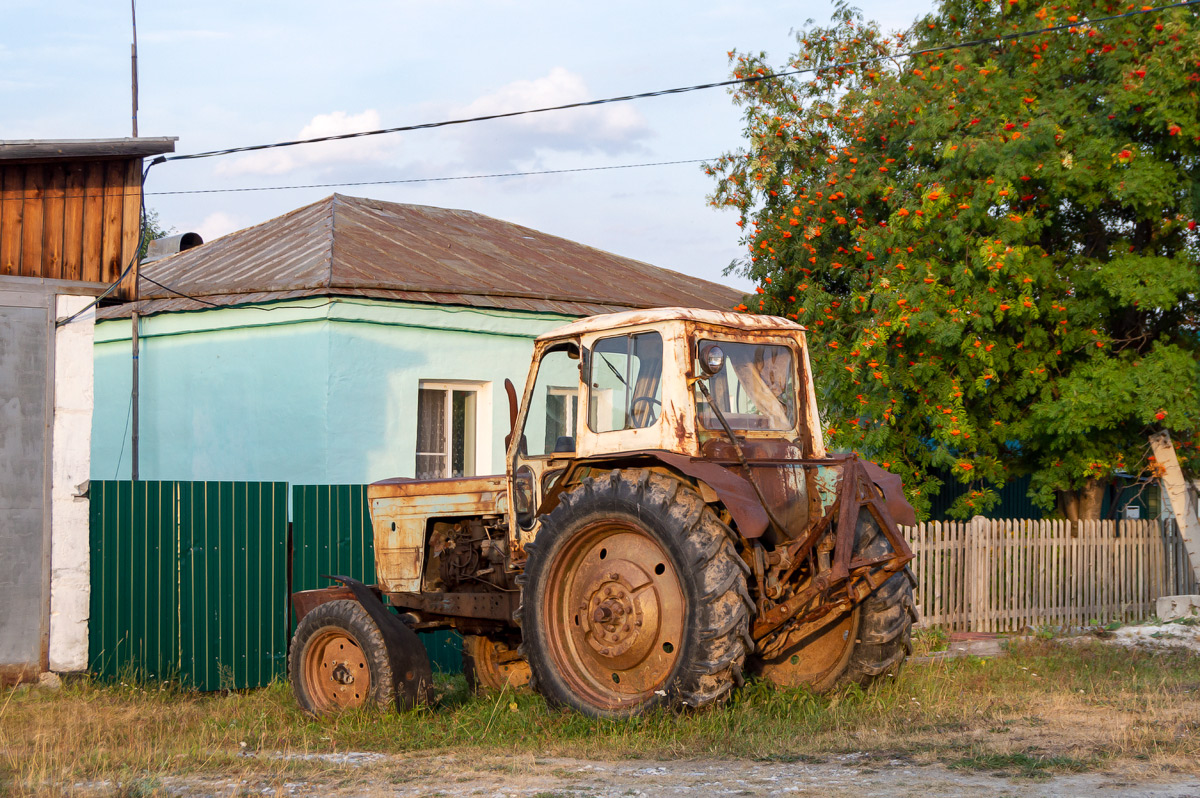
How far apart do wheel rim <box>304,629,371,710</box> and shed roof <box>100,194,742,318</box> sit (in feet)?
17.3

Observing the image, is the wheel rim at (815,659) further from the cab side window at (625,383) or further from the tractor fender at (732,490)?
the cab side window at (625,383)

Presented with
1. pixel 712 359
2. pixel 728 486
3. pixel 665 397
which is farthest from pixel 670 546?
pixel 712 359

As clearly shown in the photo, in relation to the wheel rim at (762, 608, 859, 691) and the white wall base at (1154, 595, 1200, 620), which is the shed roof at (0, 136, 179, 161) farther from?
the white wall base at (1154, 595, 1200, 620)

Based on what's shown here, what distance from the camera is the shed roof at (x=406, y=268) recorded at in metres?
13.5

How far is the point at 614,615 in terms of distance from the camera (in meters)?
7.12

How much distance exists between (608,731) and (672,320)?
95.4 inches

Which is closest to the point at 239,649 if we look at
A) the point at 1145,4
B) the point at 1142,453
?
the point at 1142,453

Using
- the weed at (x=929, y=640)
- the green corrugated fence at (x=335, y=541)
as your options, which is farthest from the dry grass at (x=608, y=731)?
the weed at (x=929, y=640)

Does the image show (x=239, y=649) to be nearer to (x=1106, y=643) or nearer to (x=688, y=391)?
(x=688, y=391)

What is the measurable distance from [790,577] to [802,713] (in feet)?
2.64

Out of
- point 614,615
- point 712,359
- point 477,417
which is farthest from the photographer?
point 477,417

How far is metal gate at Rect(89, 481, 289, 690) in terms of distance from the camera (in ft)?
31.9

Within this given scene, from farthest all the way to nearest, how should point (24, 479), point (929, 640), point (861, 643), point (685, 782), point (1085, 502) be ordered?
point (1085, 502), point (929, 640), point (24, 479), point (861, 643), point (685, 782)

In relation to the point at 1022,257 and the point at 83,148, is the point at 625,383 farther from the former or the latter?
the point at 1022,257
